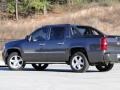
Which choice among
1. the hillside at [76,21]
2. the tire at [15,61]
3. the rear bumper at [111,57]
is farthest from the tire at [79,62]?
the hillside at [76,21]

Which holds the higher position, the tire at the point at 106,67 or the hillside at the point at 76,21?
the tire at the point at 106,67

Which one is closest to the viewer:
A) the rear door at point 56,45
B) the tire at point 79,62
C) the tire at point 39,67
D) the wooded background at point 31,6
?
the tire at point 79,62

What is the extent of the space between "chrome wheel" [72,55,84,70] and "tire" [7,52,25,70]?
2.34 m

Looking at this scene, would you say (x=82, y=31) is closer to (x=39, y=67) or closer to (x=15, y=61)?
(x=39, y=67)

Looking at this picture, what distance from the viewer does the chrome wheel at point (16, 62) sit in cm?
2317

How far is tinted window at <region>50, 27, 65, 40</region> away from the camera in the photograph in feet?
72.9

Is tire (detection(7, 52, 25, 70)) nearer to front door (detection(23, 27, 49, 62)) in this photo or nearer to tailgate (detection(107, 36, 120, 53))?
front door (detection(23, 27, 49, 62))

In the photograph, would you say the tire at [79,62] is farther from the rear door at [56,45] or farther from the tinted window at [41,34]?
the tinted window at [41,34]

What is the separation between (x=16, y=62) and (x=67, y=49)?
2.36 m

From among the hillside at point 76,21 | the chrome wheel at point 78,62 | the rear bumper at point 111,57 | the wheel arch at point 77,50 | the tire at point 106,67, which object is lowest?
the hillside at point 76,21
